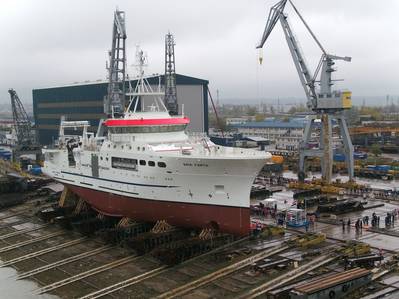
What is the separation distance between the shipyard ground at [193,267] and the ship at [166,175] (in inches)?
79.0

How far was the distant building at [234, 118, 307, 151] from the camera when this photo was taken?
68562mm

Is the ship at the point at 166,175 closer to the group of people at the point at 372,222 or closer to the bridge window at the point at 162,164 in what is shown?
the bridge window at the point at 162,164

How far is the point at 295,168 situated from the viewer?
47.2m

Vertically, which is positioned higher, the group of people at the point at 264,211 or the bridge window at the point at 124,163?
the bridge window at the point at 124,163

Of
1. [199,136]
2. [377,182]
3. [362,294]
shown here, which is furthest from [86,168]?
[377,182]

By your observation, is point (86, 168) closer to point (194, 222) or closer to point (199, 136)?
point (199, 136)

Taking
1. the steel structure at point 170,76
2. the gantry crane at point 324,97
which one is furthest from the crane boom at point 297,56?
the steel structure at point 170,76

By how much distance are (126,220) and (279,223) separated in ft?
26.3

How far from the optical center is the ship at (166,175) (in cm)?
2027

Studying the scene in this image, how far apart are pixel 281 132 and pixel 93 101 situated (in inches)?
1247

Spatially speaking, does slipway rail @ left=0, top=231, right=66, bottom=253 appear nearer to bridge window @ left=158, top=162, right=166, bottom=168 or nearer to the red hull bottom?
the red hull bottom

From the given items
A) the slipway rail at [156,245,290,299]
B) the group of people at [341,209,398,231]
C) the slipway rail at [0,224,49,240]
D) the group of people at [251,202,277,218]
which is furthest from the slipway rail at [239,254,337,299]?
the slipway rail at [0,224,49,240]

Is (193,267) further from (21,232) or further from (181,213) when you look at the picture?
(21,232)

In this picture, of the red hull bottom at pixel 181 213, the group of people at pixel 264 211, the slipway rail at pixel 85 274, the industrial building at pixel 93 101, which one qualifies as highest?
the industrial building at pixel 93 101
